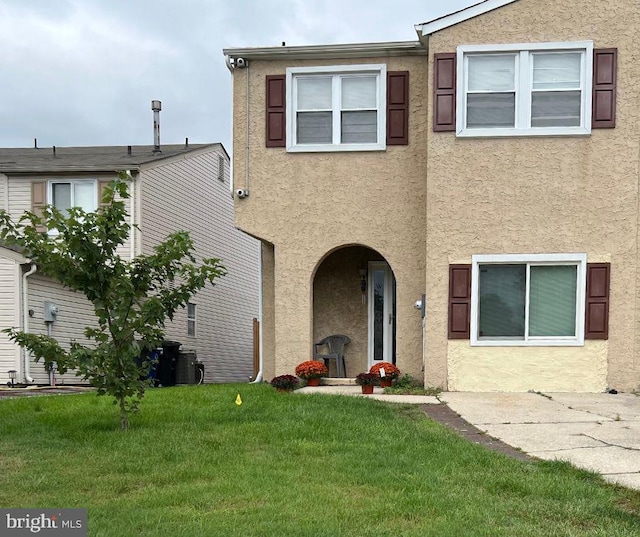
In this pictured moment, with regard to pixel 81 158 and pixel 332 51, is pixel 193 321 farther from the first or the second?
pixel 332 51

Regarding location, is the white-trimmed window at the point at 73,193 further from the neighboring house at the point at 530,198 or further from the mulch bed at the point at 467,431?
the mulch bed at the point at 467,431

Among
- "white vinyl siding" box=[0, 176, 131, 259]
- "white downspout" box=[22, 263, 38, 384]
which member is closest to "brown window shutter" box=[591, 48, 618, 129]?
"white vinyl siding" box=[0, 176, 131, 259]

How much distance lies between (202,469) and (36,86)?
102 ft

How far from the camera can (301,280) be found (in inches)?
484

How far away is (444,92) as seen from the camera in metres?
11.2

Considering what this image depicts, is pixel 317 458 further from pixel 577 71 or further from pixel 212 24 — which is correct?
pixel 212 24

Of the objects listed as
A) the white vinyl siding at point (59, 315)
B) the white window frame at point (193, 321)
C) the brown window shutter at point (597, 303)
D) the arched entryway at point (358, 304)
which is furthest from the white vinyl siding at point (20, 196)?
the brown window shutter at point (597, 303)

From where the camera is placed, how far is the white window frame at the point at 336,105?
39.8ft

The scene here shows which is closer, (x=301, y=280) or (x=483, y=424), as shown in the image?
(x=483, y=424)

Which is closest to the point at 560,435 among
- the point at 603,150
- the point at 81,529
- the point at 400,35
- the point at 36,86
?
the point at 81,529

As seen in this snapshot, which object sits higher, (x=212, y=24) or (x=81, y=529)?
(x=212, y=24)

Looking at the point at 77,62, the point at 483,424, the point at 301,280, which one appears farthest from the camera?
the point at 77,62

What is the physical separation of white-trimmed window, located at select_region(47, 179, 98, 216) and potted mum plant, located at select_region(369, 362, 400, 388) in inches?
362

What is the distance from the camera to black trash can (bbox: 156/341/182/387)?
17.4 m
